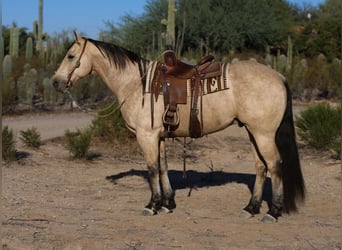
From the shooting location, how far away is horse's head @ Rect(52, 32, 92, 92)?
7871 mm

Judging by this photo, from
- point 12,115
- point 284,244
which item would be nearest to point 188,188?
point 284,244

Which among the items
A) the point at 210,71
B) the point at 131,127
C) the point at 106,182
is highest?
the point at 210,71

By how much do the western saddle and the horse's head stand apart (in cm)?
92

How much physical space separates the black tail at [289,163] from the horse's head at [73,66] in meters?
2.49

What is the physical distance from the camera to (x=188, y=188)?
377 inches

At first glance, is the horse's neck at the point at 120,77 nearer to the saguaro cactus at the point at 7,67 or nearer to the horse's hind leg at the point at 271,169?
the horse's hind leg at the point at 271,169

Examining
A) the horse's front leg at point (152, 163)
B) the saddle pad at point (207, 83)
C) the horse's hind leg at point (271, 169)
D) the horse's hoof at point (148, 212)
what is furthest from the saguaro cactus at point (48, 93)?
the horse's hind leg at point (271, 169)

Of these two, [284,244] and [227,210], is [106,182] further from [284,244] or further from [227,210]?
[284,244]

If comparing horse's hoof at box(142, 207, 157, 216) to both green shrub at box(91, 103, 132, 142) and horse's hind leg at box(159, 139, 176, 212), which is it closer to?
horse's hind leg at box(159, 139, 176, 212)

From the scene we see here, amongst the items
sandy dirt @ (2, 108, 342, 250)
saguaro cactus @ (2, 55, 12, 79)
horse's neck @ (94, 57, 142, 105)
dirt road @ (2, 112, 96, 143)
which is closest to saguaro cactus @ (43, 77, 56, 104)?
dirt road @ (2, 112, 96, 143)

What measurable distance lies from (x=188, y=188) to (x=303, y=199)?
2166mm

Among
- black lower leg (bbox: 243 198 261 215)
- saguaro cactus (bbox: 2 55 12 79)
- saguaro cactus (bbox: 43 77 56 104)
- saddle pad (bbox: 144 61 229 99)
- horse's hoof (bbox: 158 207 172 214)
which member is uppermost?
saguaro cactus (bbox: 2 55 12 79)

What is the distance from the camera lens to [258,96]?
24.3 ft

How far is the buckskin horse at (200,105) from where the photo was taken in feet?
24.4
